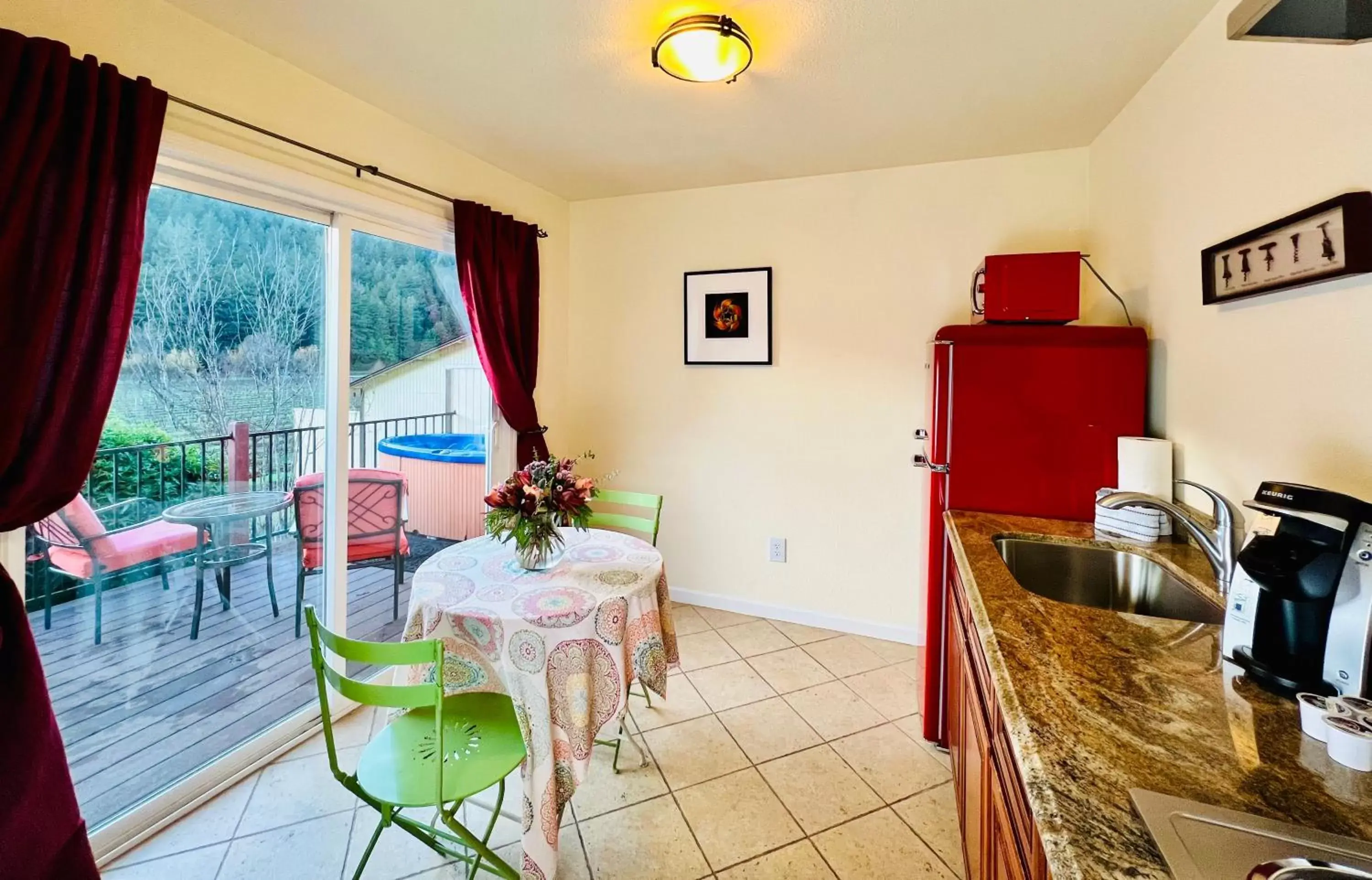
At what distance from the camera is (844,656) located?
9.16 feet

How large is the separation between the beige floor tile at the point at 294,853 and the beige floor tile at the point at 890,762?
165cm

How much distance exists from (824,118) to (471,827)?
2.87 m

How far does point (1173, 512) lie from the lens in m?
1.28

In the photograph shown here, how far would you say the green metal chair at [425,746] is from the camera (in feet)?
3.89

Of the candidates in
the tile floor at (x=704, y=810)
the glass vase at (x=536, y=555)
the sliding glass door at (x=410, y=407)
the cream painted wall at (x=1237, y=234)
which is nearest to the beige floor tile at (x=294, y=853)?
the tile floor at (x=704, y=810)

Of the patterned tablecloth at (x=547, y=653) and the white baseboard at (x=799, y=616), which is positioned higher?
the patterned tablecloth at (x=547, y=653)

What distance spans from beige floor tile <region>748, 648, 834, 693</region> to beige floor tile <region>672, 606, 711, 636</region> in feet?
1.33

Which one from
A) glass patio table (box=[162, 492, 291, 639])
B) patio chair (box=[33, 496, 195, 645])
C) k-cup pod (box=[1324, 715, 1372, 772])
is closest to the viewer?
k-cup pod (box=[1324, 715, 1372, 772])

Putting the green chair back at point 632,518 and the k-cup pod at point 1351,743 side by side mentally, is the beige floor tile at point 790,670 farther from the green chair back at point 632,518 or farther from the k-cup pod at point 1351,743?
the k-cup pod at point 1351,743

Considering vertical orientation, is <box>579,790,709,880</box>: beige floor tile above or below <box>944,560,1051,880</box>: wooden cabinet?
below

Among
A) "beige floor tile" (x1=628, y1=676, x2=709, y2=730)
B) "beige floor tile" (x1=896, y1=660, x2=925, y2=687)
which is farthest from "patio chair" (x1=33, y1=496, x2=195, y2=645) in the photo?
"beige floor tile" (x1=896, y1=660, x2=925, y2=687)

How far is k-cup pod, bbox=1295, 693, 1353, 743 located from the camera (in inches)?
30.1

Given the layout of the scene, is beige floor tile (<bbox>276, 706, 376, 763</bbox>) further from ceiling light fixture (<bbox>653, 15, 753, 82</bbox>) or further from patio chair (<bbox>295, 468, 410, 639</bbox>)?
ceiling light fixture (<bbox>653, 15, 753, 82</bbox>)

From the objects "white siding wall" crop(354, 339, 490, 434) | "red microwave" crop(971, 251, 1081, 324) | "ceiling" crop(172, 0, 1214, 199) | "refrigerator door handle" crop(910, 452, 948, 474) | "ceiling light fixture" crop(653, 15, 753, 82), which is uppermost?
"ceiling" crop(172, 0, 1214, 199)
